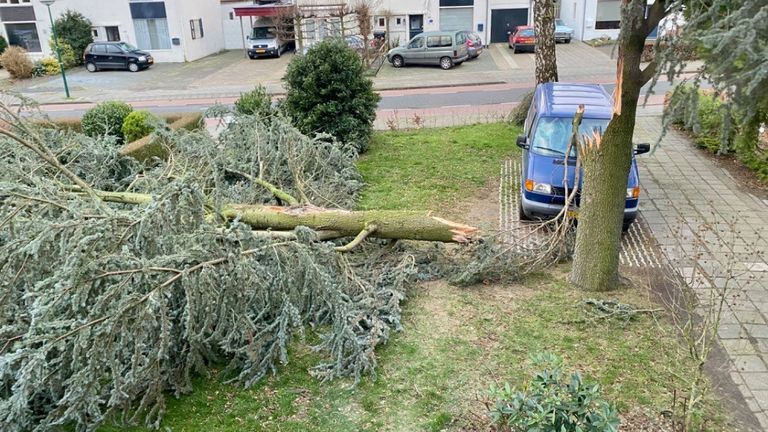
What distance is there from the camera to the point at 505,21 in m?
30.0

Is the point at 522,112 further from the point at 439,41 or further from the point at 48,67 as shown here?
the point at 48,67

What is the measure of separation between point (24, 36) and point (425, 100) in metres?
23.8

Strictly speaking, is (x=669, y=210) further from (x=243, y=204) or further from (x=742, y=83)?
(x=243, y=204)

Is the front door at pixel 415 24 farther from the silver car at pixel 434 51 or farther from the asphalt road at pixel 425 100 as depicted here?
the asphalt road at pixel 425 100

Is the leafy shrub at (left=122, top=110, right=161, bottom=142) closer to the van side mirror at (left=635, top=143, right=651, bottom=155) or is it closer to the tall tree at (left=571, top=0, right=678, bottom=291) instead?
the tall tree at (left=571, top=0, right=678, bottom=291)

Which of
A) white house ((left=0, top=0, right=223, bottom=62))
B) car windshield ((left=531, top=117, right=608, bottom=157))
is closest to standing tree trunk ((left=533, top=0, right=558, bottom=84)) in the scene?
car windshield ((left=531, top=117, right=608, bottom=157))

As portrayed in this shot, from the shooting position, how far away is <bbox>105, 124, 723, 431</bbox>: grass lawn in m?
4.57

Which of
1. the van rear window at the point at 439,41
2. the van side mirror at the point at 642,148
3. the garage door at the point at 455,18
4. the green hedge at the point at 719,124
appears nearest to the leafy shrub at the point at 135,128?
the van side mirror at the point at 642,148

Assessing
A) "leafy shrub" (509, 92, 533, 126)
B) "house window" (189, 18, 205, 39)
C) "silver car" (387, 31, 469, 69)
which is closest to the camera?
"leafy shrub" (509, 92, 533, 126)

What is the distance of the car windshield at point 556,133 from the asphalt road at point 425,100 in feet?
28.9

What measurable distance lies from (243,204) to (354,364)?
10.2 feet

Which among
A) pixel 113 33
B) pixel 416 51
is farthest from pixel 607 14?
pixel 113 33

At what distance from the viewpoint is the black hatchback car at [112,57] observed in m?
26.0

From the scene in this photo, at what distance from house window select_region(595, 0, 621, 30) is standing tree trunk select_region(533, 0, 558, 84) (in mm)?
17763
